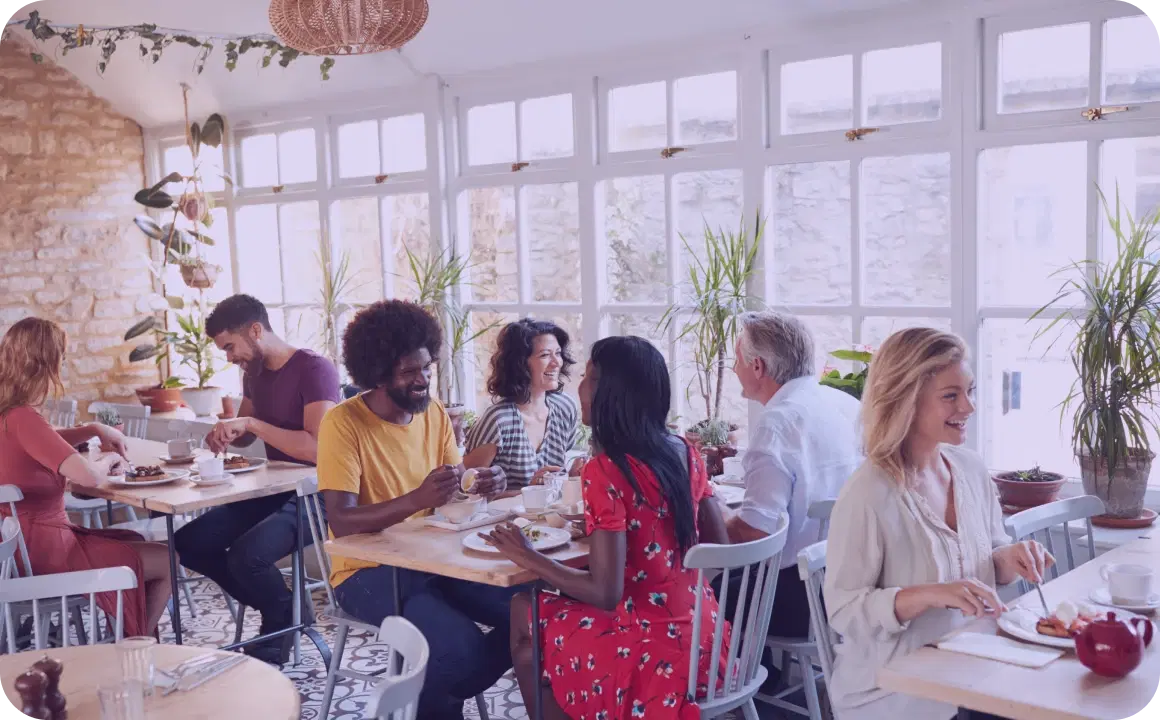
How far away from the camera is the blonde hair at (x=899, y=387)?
2.36m

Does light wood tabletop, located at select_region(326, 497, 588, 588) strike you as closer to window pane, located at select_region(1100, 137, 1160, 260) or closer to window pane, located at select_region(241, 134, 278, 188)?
window pane, located at select_region(1100, 137, 1160, 260)

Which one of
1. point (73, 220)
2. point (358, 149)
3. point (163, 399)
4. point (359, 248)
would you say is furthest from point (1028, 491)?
point (73, 220)

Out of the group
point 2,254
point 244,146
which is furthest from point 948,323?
point 2,254

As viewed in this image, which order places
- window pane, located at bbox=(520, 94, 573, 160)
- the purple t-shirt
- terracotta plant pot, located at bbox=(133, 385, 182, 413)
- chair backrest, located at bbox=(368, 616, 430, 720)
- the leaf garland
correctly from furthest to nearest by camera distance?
terracotta plant pot, located at bbox=(133, 385, 182, 413)
the leaf garland
window pane, located at bbox=(520, 94, 573, 160)
the purple t-shirt
chair backrest, located at bbox=(368, 616, 430, 720)

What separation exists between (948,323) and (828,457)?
3.77 feet

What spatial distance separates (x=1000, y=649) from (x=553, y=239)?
363 cm

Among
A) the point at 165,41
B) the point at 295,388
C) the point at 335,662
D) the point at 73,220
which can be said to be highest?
the point at 165,41

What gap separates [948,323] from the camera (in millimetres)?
4109

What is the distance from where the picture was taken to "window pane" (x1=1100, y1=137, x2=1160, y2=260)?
3.61m

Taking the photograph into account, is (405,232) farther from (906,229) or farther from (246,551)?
(906,229)

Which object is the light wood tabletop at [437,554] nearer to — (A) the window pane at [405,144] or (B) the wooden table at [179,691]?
(B) the wooden table at [179,691]

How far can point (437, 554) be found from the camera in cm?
285

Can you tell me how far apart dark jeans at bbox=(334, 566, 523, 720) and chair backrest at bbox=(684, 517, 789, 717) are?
2.07ft

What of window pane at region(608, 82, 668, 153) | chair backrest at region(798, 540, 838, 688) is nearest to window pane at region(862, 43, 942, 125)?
window pane at region(608, 82, 668, 153)
